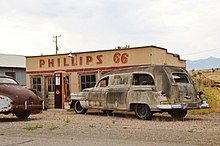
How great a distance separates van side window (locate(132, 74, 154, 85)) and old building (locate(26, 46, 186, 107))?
4921 millimetres

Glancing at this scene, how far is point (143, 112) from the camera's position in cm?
1498

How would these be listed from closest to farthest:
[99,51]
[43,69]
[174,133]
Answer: [174,133]
[99,51]
[43,69]

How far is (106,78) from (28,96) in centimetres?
388

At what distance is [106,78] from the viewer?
679 inches

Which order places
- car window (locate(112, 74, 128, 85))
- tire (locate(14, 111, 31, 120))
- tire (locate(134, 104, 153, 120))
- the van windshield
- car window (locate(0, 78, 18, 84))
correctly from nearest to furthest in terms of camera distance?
tire (locate(134, 104, 153, 120)) → the van windshield → car window (locate(0, 78, 18, 84)) → tire (locate(14, 111, 31, 120)) → car window (locate(112, 74, 128, 85))

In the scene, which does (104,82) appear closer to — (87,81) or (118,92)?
(118,92)

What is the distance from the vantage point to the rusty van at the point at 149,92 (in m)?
14.1

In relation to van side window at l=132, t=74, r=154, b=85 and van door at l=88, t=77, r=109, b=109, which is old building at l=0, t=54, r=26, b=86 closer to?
van door at l=88, t=77, r=109, b=109

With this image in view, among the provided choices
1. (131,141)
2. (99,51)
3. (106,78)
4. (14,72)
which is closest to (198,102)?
(106,78)

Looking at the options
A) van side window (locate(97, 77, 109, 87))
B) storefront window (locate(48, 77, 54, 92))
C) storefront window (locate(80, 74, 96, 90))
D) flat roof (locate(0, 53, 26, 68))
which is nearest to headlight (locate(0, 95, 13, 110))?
van side window (locate(97, 77, 109, 87))

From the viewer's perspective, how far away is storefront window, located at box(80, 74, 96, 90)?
884 inches

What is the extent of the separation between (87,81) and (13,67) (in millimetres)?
14573

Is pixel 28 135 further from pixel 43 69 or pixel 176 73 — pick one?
pixel 43 69

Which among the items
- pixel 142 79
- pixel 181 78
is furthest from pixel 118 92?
pixel 181 78
